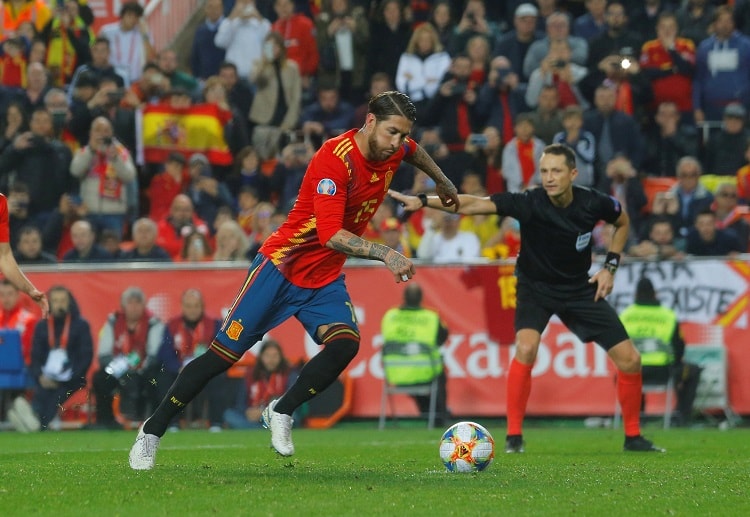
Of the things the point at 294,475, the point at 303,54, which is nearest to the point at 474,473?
the point at 294,475

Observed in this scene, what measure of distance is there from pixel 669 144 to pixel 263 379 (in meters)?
6.60

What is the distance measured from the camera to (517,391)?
1159 cm

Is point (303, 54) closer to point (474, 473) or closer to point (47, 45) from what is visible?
point (47, 45)

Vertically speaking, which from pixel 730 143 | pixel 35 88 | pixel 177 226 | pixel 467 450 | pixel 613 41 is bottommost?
pixel 467 450

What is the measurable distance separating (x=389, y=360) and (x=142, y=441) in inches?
300

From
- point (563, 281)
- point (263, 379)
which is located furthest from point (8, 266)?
point (263, 379)

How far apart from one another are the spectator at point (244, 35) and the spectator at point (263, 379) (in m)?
6.48

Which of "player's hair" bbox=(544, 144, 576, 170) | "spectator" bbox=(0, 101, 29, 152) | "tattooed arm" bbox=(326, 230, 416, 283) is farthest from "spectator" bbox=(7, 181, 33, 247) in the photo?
"tattooed arm" bbox=(326, 230, 416, 283)

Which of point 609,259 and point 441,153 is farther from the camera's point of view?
point 441,153

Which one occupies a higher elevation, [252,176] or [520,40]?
[520,40]

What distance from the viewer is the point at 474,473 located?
925cm

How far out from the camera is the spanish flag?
20.2 m

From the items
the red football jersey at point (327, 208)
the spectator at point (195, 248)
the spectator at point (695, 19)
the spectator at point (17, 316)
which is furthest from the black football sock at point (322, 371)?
the spectator at point (695, 19)

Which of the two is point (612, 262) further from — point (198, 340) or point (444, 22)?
point (444, 22)
